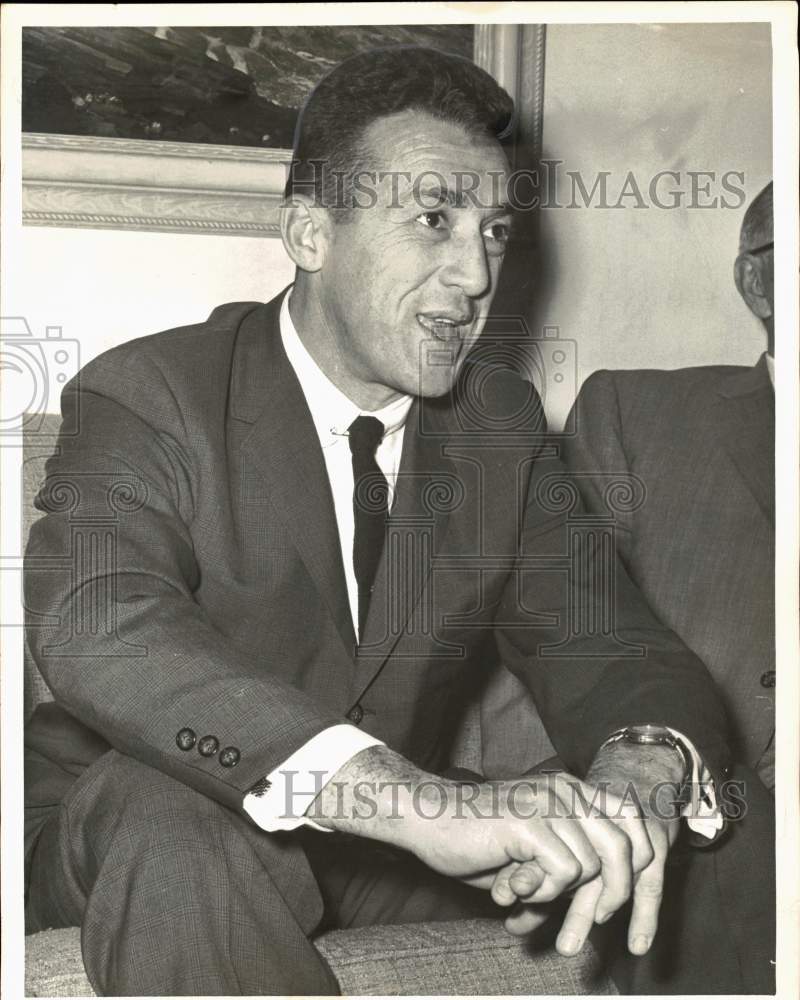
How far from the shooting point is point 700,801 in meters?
1.57

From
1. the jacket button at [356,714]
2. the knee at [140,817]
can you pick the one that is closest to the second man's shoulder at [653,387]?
the jacket button at [356,714]

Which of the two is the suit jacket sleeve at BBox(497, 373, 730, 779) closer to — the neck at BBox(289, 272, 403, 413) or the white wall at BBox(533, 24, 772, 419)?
the white wall at BBox(533, 24, 772, 419)

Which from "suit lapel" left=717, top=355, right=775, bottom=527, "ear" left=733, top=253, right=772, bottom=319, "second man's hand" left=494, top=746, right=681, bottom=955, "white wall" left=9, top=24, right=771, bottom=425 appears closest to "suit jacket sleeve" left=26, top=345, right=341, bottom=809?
"white wall" left=9, top=24, right=771, bottom=425

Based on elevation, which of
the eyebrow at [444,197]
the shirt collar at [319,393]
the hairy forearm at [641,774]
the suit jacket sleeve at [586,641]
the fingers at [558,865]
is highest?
the eyebrow at [444,197]

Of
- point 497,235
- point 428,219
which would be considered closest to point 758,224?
point 497,235

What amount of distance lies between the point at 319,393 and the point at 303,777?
1.69ft

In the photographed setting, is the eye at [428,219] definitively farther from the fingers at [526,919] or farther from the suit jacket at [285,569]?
the fingers at [526,919]

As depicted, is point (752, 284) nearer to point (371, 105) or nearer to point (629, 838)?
point (371, 105)

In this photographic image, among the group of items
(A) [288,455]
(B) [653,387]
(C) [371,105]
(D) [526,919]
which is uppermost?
(C) [371,105]

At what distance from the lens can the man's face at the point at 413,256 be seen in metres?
1.59

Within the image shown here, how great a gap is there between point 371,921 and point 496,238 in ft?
2.99

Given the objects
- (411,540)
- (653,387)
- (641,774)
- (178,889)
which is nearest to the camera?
(178,889)

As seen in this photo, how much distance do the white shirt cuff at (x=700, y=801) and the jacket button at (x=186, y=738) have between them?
602 mm

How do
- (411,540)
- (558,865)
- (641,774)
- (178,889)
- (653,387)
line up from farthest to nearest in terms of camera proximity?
1. (653,387)
2. (411,540)
3. (641,774)
4. (178,889)
5. (558,865)
